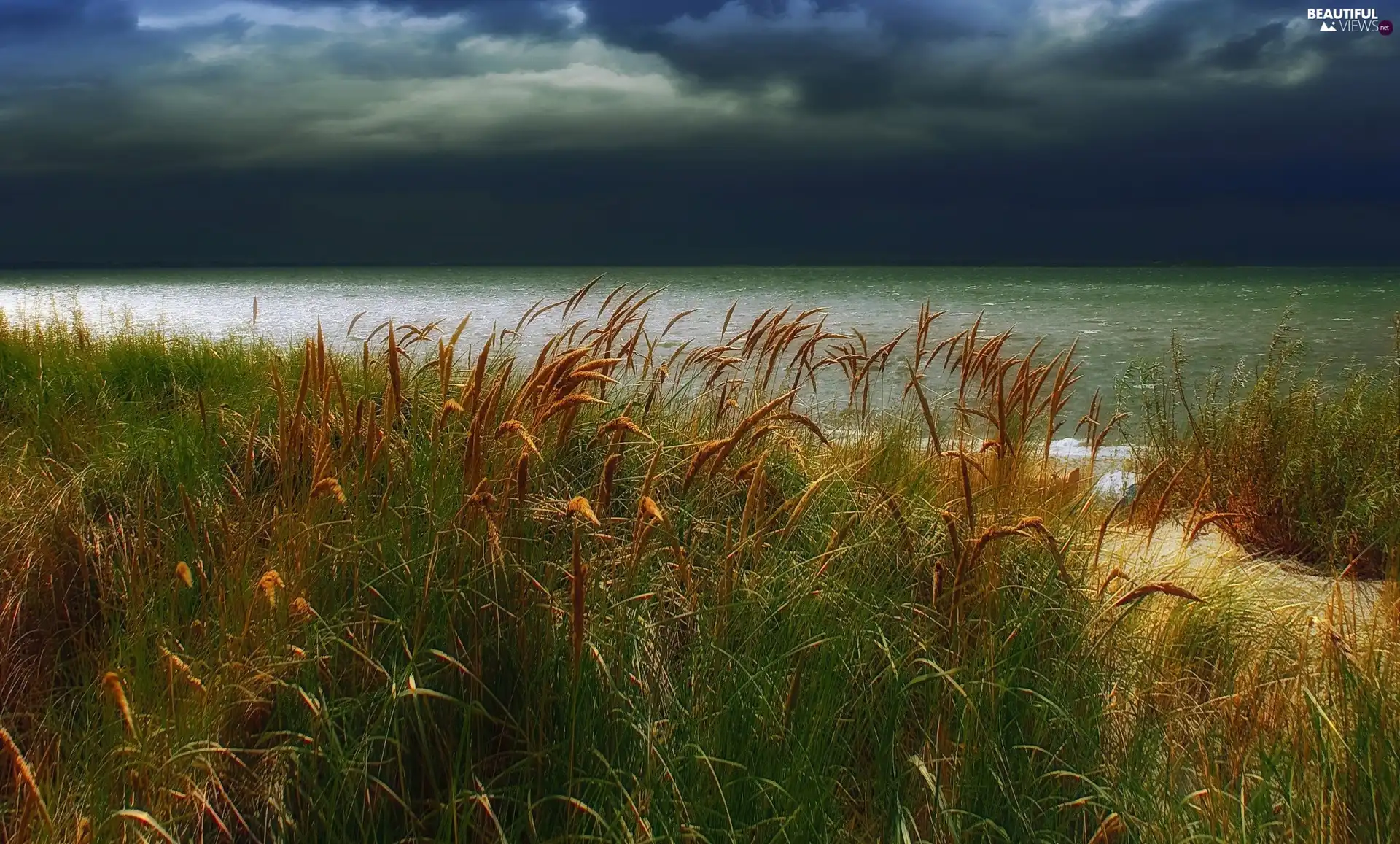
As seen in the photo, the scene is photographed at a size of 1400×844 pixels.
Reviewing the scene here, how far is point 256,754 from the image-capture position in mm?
2309

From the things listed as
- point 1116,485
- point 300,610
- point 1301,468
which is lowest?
point 1116,485

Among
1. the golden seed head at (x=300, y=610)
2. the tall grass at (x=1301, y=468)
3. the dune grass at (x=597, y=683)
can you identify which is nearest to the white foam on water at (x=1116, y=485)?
the tall grass at (x=1301, y=468)

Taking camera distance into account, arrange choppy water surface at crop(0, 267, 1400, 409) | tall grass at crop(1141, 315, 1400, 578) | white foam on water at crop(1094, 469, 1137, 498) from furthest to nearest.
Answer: choppy water surface at crop(0, 267, 1400, 409) → white foam on water at crop(1094, 469, 1137, 498) → tall grass at crop(1141, 315, 1400, 578)

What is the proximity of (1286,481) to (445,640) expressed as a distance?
519cm

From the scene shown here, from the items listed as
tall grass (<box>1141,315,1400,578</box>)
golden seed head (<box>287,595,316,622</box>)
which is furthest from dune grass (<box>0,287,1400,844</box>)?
tall grass (<box>1141,315,1400,578</box>)

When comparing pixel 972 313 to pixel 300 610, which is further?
pixel 972 313

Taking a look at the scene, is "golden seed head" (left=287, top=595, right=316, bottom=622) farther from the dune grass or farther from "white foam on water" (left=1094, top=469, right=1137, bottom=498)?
"white foam on water" (left=1094, top=469, right=1137, bottom=498)

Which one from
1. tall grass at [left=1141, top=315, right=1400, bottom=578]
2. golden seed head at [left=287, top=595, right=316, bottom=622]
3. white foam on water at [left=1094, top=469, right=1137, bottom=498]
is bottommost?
white foam on water at [left=1094, top=469, right=1137, bottom=498]

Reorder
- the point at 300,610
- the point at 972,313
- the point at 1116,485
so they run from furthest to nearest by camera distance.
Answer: the point at 972,313, the point at 1116,485, the point at 300,610

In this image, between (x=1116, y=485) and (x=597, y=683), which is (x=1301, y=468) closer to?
(x=1116, y=485)

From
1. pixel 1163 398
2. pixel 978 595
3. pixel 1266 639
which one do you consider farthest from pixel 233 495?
pixel 1163 398

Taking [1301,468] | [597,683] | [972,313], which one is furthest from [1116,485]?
[972,313]

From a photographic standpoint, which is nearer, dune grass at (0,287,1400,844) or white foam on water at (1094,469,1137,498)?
dune grass at (0,287,1400,844)

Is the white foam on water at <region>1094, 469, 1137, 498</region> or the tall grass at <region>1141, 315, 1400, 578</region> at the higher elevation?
the tall grass at <region>1141, 315, 1400, 578</region>
